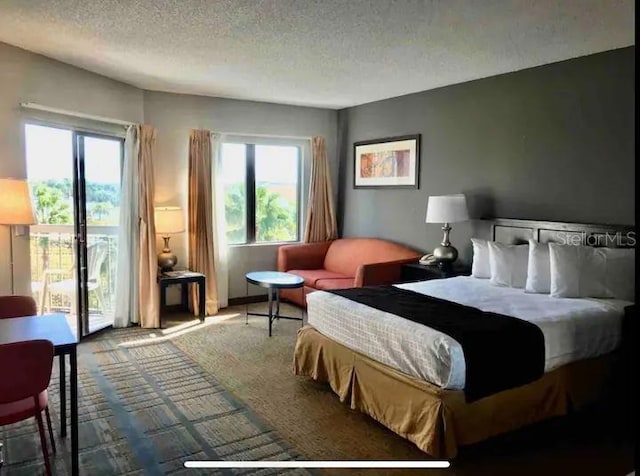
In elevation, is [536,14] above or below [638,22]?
above

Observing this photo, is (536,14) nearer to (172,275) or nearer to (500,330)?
(500,330)

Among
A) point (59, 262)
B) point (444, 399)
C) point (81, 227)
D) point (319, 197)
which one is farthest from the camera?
point (319, 197)

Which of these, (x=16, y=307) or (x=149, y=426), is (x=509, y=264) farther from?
(x=16, y=307)

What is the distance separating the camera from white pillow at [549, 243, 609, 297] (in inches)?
142

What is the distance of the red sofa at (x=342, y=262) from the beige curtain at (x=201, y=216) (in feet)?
2.99

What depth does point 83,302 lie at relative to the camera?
4.78 meters

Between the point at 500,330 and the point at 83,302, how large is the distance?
381 cm

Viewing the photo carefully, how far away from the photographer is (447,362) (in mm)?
2689

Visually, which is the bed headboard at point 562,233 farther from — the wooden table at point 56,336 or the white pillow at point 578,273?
the wooden table at point 56,336

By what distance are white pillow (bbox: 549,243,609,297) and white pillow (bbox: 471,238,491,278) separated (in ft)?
2.47

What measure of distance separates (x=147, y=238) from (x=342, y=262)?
7.77ft

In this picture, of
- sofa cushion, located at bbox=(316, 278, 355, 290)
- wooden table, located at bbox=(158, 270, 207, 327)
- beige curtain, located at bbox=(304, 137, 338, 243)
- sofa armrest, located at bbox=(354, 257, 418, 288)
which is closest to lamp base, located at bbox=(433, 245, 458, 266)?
sofa armrest, located at bbox=(354, 257, 418, 288)

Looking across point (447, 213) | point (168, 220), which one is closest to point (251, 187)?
point (168, 220)

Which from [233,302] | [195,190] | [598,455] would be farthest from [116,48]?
[598,455]
